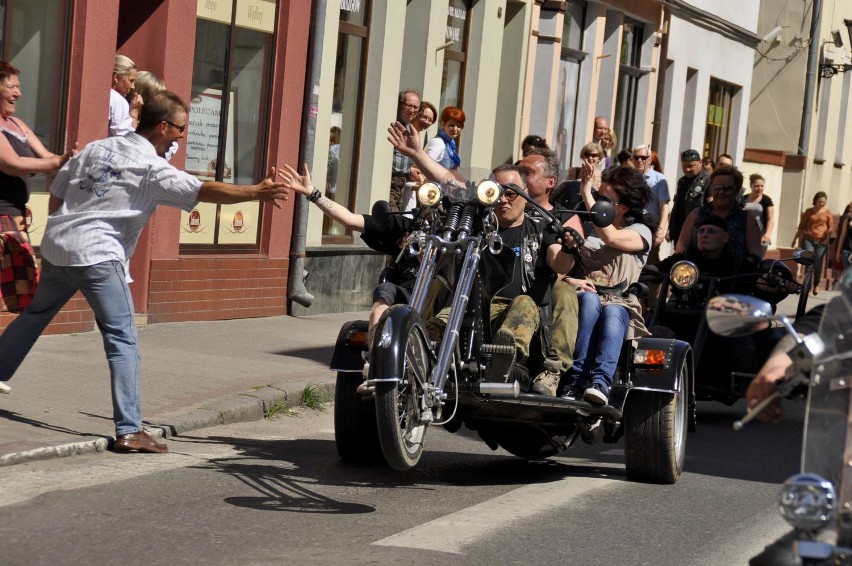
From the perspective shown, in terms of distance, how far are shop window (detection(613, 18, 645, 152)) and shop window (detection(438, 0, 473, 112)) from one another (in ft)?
21.4

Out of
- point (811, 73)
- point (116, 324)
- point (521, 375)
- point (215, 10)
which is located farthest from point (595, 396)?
point (811, 73)

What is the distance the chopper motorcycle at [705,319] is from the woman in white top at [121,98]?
4.21 m

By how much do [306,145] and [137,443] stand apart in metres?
7.77

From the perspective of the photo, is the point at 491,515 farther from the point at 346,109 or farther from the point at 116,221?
the point at 346,109

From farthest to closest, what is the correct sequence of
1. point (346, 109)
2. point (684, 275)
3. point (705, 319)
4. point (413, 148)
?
1. point (346, 109)
2. point (705, 319)
3. point (684, 275)
4. point (413, 148)

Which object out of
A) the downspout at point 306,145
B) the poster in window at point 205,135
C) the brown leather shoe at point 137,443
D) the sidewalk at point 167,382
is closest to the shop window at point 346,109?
the downspout at point 306,145

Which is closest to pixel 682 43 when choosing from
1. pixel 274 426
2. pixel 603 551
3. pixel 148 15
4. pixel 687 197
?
pixel 687 197

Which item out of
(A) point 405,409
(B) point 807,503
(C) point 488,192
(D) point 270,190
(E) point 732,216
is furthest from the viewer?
(E) point 732,216

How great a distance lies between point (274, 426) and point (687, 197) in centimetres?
888

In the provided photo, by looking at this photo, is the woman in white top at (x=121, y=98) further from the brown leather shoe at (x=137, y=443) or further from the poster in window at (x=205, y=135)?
the brown leather shoe at (x=137, y=443)

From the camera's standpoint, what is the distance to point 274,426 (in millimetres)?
9758

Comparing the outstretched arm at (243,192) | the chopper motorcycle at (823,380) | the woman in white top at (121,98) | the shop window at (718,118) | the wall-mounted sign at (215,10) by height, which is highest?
the shop window at (718,118)

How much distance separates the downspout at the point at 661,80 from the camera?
26484 mm

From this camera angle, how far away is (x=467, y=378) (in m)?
7.62
